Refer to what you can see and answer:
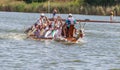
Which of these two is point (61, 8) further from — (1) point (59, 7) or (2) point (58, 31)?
(2) point (58, 31)

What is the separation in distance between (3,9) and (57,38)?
202 feet

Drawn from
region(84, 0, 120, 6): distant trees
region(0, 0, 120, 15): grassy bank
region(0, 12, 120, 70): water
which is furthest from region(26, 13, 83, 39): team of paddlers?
region(84, 0, 120, 6): distant trees

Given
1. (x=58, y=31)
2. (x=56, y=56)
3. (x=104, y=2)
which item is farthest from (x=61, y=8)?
(x=56, y=56)

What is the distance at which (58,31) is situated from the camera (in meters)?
37.2

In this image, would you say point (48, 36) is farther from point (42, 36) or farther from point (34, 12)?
point (34, 12)

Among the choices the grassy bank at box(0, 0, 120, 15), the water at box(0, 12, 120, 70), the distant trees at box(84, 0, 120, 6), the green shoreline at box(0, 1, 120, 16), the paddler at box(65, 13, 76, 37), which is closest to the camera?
the water at box(0, 12, 120, 70)

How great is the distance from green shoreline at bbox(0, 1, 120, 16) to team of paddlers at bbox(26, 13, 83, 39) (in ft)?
140

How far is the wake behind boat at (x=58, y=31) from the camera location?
35756 mm

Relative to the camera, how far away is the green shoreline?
8540 centimetres

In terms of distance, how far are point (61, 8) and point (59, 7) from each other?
66cm

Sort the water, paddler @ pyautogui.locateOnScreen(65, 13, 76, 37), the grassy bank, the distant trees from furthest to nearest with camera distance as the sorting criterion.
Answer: the distant trees < the grassy bank < paddler @ pyautogui.locateOnScreen(65, 13, 76, 37) < the water

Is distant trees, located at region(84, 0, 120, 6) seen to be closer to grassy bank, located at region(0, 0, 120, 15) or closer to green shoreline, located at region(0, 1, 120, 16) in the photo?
grassy bank, located at region(0, 0, 120, 15)

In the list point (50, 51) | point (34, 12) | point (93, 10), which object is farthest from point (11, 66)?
point (34, 12)

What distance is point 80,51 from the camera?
104ft
